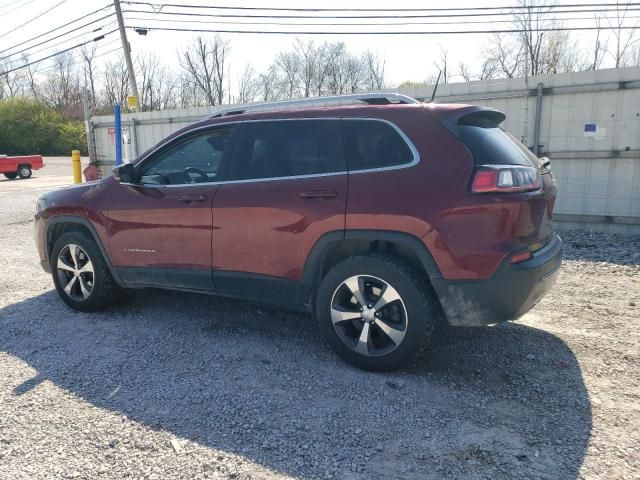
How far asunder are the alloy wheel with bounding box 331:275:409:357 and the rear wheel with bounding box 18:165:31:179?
75.9ft

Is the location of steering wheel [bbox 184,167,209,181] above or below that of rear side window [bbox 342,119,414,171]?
below

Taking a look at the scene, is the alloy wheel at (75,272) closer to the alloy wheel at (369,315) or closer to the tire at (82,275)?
the tire at (82,275)

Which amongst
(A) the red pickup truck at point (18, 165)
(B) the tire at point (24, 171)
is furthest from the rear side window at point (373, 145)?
(B) the tire at point (24, 171)

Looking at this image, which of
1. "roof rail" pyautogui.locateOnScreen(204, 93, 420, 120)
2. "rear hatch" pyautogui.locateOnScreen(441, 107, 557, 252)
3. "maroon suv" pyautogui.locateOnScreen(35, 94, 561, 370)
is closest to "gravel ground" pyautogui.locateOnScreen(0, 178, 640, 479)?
"maroon suv" pyautogui.locateOnScreen(35, 94, 561, 370)

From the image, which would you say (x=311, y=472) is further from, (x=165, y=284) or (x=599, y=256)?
(x=599, y=256)

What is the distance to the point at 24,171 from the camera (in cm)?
2223

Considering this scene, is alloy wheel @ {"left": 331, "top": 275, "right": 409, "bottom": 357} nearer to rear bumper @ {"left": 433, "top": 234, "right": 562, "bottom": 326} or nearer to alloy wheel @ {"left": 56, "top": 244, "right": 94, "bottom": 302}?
rear bumper @ {"left": 433, "top": 234, "right": 562, "bottom": 326}

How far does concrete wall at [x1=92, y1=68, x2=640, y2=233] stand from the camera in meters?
7.85

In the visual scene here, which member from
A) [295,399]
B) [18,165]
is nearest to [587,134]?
[295,399]

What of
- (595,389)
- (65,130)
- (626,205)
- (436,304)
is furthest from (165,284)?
(65,130)

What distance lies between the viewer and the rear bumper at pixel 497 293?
3076mm

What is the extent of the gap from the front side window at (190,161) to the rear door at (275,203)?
20 cm

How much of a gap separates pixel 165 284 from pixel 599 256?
19.1ft

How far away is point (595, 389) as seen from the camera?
325 cm
